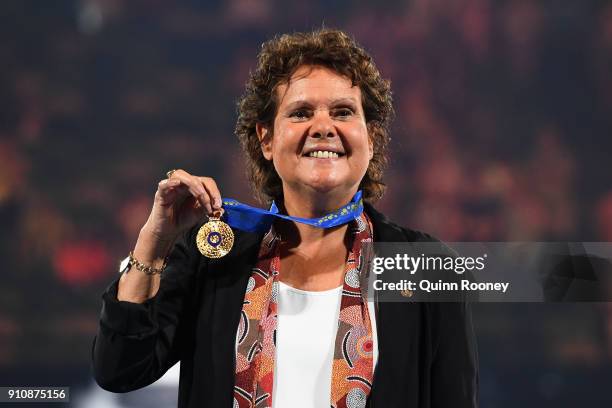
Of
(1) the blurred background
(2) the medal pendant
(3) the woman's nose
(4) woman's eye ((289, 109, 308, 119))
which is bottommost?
(2) the medal pendant

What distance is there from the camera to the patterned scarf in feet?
3.33

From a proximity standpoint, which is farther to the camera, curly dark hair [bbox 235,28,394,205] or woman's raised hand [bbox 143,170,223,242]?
curly dark hair [bbox 235,28,394,205]

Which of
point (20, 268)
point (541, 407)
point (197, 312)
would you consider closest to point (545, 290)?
point (541, 407)

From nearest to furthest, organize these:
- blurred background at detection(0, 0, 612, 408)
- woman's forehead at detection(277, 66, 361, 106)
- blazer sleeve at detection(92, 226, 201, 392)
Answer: blazer sleeve at detection(92, 226, 201, 392) → woman's forehead at detection(277, 66, 361, 106) → blurred background at detection(0, 0, 612, 408)

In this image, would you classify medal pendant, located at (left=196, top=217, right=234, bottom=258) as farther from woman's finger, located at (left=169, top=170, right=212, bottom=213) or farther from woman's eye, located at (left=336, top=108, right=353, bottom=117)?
woman's eye, located at (left=336, top=108, right=353, bottom=117)

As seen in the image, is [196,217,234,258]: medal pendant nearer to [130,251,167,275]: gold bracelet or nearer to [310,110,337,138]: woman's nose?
[130,251,167,275]: gold bracelet

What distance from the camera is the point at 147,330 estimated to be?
3.30 feet

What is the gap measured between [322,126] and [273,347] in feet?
1.05

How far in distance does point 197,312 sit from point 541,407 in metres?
1.27

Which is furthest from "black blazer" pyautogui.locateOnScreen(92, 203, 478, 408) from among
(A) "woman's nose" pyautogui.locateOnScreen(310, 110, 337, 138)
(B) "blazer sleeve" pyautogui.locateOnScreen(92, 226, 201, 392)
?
(A) "woman's nose" pyautogui.locateOnScreen(310, 110, 337, 138)

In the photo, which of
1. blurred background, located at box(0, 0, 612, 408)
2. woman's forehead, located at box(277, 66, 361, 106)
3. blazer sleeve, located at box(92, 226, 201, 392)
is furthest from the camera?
blurred background, located at box(0, 0, 612, 408)

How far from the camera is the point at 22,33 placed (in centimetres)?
234

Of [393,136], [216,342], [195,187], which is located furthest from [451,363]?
[393,136]

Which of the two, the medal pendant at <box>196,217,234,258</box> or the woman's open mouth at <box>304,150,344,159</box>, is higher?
the woman's open mouth at <box>304,150,344,159</box>
